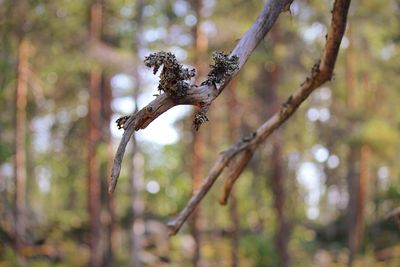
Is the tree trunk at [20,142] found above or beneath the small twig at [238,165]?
above

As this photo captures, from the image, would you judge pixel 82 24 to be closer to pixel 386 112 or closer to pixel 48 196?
pixel 386 112

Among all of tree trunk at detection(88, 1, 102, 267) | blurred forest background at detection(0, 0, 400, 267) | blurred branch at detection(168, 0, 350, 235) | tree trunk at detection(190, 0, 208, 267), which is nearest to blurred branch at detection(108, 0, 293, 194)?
blurred branch at detection(168, 0, 350, 235)

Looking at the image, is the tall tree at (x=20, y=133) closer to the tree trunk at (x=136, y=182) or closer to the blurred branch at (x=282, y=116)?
the tree trunk at (x=136, y=182)

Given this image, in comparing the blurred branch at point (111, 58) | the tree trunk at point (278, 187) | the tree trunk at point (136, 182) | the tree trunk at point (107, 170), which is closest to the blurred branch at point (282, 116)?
the tree trunk at point (278, 187)

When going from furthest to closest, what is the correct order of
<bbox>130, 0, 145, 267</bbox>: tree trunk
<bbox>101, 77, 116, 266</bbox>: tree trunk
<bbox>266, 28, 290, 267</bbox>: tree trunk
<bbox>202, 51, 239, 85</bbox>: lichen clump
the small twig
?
1. <bbox>101, 77, 116, 266</bbox>: tree trunk
2. <bbox>130, 0, 145, 267</bbox>: tree trunk
3. <bbox>266, 28, 290, 267</bbox>: tree trunk
4. the small twig
5. <bbox>202, 51, 239, 85</bbox>: lichen clump

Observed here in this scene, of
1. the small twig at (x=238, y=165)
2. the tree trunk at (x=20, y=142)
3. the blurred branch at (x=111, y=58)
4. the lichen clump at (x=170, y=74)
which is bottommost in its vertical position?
the small twig at (x=238, y=165)

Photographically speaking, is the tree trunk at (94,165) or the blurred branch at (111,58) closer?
the blurred branch at (111,58)

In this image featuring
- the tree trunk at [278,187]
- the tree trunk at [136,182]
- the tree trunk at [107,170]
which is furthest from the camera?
the tree trunk at [107,170]

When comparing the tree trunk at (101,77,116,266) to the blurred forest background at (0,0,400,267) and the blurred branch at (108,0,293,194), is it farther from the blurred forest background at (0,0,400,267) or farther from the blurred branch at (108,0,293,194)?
the blurred branch at (108,0,293,194)

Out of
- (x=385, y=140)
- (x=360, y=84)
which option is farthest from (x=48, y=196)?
(x=385, y=140)
